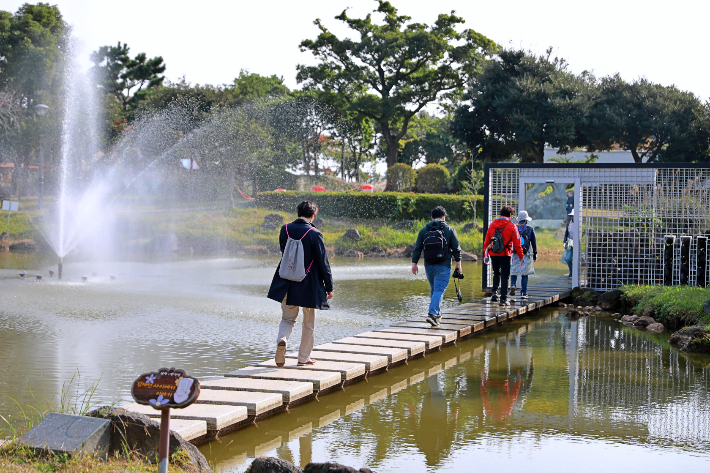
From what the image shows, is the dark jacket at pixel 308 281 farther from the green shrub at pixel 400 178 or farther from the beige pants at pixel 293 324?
the green shrub at pixel 400 178

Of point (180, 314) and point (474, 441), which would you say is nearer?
point (474, 441)

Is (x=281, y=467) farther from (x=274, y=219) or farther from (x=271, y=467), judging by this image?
(x=274, y=219)

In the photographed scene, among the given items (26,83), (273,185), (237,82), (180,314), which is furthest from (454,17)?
(180,314)

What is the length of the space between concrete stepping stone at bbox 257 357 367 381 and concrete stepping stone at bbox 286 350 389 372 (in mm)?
99

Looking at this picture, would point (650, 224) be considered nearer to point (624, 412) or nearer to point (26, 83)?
point (624, 412)

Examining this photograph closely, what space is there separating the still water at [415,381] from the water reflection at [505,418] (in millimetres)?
18

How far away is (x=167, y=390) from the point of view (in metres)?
3.78

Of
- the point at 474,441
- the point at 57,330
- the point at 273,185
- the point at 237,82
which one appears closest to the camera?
the point at 474,441

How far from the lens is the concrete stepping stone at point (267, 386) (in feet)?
20.5

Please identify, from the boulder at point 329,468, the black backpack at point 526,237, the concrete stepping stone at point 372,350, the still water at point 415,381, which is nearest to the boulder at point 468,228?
the still water at point 415,381

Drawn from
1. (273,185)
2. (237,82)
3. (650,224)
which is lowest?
(650,224)

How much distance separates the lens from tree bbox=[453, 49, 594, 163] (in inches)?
1425

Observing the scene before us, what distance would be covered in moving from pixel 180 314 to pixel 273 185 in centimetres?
A: 3651

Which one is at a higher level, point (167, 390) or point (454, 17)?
point (454, 17)
